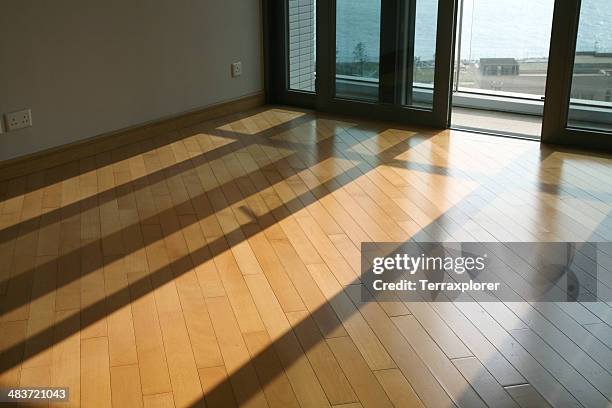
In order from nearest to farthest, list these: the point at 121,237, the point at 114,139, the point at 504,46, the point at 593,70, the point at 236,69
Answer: the point at 121,237 → the point at 593,70 → the point at 114,139 → the point at 236,69 → the point at 504,46

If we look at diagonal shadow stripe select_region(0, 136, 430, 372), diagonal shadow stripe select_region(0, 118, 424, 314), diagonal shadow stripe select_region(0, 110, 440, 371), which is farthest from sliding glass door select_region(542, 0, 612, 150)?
diagonal shadow stripe select_region(0, 136, 430, 372)

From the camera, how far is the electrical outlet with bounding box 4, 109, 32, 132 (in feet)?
14.9

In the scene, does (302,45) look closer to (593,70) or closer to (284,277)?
(593,70)

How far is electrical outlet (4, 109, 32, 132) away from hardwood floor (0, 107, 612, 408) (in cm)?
32

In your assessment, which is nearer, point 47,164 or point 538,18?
point 47,164

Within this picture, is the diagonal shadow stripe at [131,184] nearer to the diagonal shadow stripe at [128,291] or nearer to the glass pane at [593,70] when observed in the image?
the diagonal shadow stripe at [128,291]

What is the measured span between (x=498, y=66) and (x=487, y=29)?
34cm

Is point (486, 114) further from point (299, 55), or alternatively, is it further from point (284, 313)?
point (284, 313)

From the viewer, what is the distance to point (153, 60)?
5430 millimetres

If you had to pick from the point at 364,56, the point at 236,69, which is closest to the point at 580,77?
the point at 364,56

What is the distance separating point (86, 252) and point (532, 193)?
8.09 ft

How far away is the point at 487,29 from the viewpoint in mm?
6691

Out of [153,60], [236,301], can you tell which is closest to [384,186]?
[236,301]

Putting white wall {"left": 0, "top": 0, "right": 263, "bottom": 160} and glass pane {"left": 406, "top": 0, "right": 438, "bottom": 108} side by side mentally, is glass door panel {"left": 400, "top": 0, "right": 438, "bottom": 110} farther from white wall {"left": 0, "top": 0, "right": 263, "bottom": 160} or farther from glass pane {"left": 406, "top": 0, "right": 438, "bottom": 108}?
white wall {"left": 0, "top": 0, "right": 263, "bottom": 160}
